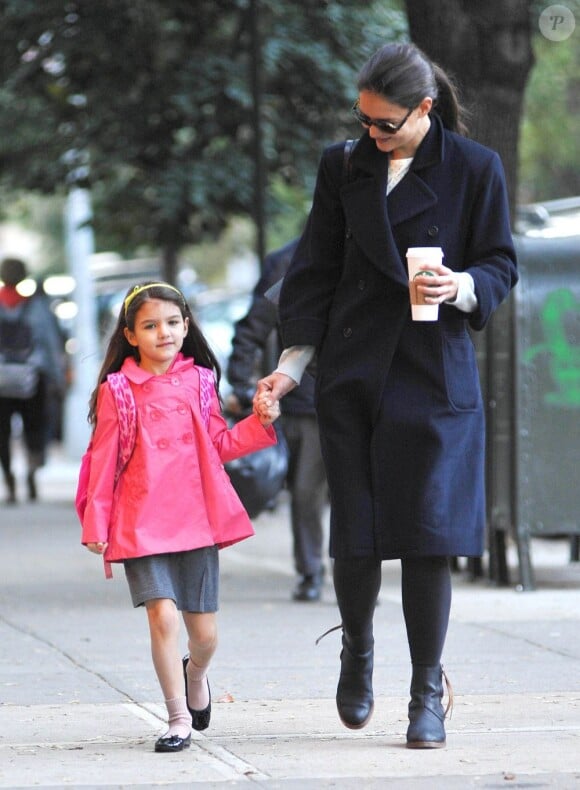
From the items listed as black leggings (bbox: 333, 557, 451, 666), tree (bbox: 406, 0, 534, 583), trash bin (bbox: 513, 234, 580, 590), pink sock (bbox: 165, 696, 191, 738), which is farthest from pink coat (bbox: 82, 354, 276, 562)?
tree (bbox: 406, 0, 534, 583)

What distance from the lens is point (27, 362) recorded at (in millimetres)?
14305

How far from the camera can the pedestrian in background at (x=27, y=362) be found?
14.4 m

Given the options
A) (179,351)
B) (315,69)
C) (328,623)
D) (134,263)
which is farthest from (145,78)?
(134,263)

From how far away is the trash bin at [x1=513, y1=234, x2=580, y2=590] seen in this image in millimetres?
8656

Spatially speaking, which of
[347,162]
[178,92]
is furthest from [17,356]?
[347,162]

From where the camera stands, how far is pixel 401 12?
14.4m

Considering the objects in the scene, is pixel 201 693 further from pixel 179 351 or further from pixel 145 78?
pixel 145 78

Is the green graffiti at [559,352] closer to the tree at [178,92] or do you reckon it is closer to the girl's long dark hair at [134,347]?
the girl's long dark hair at [134,347]

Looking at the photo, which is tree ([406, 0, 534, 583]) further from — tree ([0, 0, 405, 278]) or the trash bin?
tree ([0, 0, 405, 278])

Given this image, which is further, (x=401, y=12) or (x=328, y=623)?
(x=401, y=12)

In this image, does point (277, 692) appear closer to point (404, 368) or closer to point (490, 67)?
point (404, 368)

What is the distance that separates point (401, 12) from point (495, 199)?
32.2 feet

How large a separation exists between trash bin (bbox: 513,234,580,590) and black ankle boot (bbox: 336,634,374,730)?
3.75 m

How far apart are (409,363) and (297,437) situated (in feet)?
12.2
